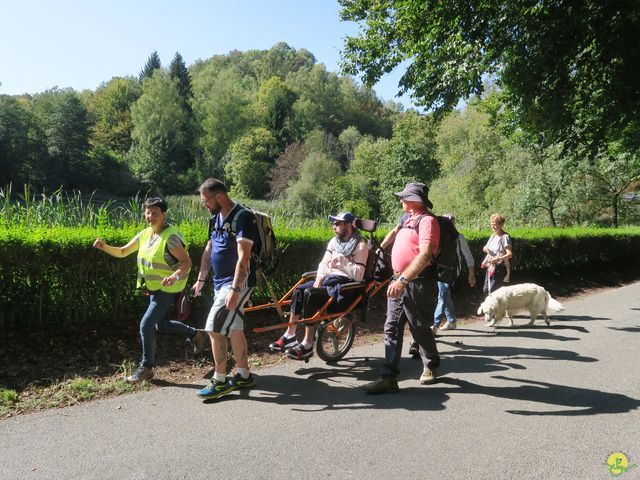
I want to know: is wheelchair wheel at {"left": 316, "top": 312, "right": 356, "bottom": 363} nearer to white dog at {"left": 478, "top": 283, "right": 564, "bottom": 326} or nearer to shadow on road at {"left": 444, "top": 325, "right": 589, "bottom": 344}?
shadow on road at {"left": 444, "top": 325, "right": 589, "bottom": 344}

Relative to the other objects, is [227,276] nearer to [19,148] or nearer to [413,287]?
[413,287]

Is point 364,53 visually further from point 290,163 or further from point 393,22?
point 290,163

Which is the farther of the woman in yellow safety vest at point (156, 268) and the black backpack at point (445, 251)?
the woman in yellow safety vest at point (156, 268)

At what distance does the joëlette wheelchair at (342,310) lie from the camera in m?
5.57

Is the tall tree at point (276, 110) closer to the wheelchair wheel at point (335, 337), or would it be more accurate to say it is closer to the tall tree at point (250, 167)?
the tall tree at point (250, 167)

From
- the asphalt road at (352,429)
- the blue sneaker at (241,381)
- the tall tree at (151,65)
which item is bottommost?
the asphalt road at (352,429)

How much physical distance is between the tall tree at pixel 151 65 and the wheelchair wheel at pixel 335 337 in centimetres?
11910

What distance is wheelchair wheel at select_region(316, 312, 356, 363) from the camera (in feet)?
19.1

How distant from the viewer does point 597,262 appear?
63.5ft

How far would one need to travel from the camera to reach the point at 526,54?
41.4 ft

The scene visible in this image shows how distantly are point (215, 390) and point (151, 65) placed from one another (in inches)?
4804

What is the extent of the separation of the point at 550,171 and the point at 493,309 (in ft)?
76.1

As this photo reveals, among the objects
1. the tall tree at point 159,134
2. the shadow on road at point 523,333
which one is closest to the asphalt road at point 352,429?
the shadow on road at point 523,333

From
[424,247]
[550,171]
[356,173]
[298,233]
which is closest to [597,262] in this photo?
[550,171]
